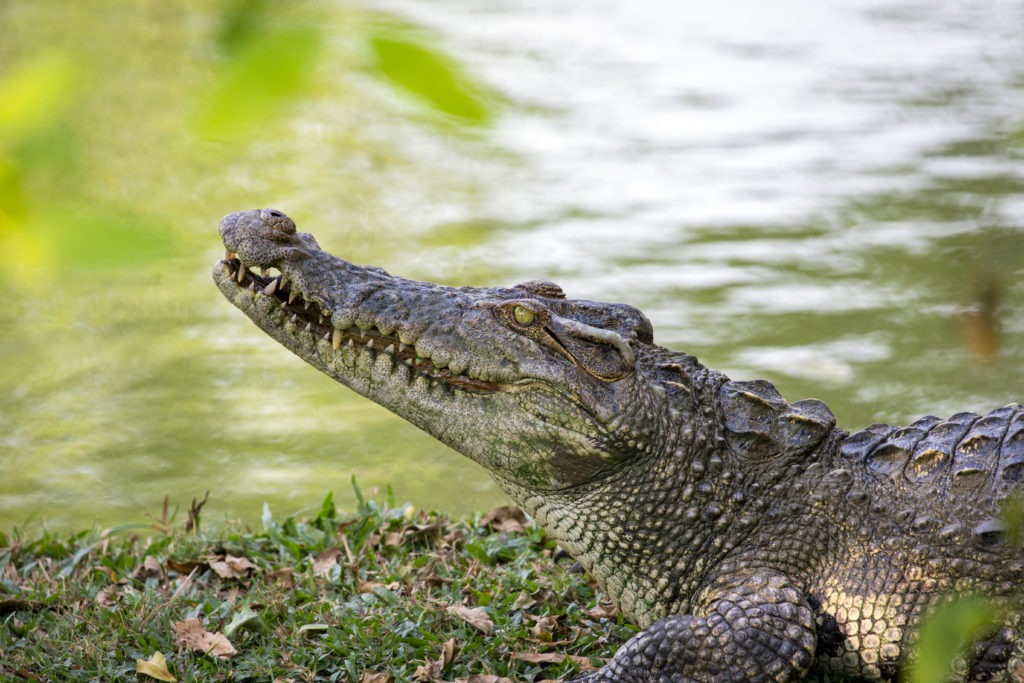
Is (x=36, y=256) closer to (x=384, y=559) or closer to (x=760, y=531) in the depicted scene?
(x=760, y=531)

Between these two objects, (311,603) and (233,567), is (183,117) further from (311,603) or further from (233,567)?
(233,567)

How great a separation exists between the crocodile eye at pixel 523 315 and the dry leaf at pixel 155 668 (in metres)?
1.31

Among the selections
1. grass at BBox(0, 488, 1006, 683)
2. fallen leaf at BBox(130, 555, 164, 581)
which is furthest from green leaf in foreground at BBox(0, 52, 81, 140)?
fallen leaf at BBox(130, 555, 164, 581)

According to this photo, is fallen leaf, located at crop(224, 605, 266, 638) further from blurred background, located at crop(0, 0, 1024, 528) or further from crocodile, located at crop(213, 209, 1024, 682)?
blurred background, located at crop(0, 0, 1024, 528)

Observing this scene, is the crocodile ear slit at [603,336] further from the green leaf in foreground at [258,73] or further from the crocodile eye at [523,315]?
the green leaf in foreground at [258,73]

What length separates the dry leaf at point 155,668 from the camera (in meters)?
3.00

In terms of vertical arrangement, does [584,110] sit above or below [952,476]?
above

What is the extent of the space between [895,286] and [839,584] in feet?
16.9

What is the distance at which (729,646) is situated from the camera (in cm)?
270

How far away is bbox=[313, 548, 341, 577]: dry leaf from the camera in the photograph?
12.2 ft

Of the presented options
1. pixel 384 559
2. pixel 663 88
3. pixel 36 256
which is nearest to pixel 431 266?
pixel 384 559

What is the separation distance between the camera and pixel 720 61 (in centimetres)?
1410

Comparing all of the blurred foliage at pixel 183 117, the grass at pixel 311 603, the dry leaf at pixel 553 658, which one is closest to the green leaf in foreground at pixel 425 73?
the blurred foliage at pixel 183 117

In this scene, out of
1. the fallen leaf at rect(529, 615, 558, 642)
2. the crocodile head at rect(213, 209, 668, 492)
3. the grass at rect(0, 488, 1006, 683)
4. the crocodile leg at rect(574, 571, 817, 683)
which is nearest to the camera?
the crocodile leg at rect(574, 571, 817, 683)
